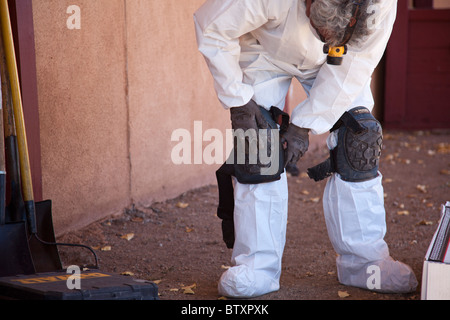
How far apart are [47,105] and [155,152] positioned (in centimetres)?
107

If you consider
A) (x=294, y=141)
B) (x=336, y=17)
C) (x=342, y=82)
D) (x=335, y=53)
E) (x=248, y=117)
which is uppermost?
(x=336, y=17)

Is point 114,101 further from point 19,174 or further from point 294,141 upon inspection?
point 294,141

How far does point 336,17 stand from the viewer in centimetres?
231

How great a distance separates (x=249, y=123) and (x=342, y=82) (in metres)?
0.41

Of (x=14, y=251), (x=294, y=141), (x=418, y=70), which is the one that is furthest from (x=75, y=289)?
(x=418, y=70)

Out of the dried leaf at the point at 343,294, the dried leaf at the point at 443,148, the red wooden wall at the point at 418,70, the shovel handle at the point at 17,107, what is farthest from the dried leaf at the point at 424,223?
the red wooden wall at the point at 418,70

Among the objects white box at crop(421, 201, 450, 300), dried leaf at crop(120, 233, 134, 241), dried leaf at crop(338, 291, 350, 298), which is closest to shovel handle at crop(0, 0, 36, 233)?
dried leaf at crop(120, 233, 134, 241)

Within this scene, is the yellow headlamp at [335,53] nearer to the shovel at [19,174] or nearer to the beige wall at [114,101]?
the shovel at [19,174]

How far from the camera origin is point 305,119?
104 inches

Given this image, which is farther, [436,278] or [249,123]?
[249,123]

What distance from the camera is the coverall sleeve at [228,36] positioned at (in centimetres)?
247

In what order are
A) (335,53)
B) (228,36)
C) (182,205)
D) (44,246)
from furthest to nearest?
(182,205), (44,246), (228,36), (335,53)
